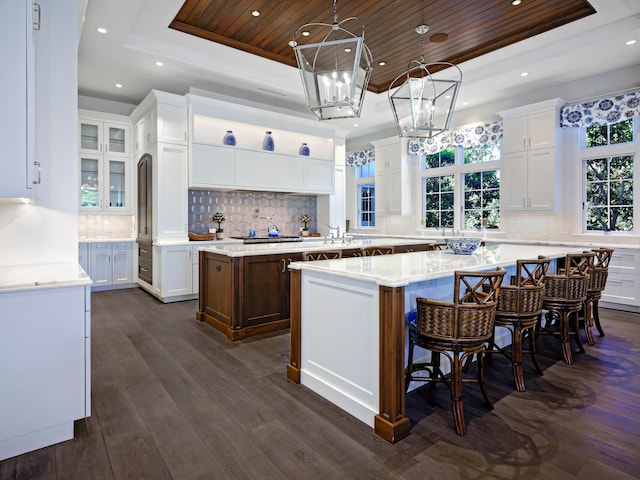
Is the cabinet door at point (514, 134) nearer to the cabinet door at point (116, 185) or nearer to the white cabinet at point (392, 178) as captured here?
the white cabinet at point (392, 178)

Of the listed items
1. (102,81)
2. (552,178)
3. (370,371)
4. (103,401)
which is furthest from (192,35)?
(552,178)

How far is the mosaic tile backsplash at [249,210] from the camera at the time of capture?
6.33 m

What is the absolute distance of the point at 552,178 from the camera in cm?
555

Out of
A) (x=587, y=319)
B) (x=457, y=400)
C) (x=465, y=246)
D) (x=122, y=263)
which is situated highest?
(x=465, y=246)

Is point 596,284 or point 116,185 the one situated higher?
point 116,185

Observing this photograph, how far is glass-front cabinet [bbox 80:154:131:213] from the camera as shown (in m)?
6.12

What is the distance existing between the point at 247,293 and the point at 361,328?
187 centimetres

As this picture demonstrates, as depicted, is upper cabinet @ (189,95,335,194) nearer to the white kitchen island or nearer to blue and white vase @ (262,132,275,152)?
blue and white vase @ (262,132,275,152)

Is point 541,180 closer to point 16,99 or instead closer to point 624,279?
point 624,279

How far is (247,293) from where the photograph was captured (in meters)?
3.83

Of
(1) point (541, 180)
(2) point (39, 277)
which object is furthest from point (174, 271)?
(1) point (541, 180)

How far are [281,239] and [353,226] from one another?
3328 millimetres

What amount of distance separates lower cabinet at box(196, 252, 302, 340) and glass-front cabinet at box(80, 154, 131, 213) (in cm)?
314

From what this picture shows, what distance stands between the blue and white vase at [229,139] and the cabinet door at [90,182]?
6.98 feet
